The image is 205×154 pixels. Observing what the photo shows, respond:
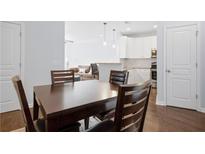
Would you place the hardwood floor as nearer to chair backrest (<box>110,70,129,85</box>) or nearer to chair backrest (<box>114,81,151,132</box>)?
chair backrest (<box>110,70,129,85</box>)

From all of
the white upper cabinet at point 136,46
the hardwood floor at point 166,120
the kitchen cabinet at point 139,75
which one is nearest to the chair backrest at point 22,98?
the hardwood floor at point 166,120

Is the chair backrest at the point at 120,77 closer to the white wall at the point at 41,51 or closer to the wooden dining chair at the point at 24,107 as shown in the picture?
the wooden dining chair at the point at 24,107

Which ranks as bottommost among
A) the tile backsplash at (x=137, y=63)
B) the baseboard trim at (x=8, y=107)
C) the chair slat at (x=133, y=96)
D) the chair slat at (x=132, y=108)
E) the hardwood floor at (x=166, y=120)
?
the hardwood floor at (x=166, y=120)

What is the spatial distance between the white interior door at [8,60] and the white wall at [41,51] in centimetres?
20

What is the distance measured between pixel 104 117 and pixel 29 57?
2.68m

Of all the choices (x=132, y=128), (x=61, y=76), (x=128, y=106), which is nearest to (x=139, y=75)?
(x=61, y=76)

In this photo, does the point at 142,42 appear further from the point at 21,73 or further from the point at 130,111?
the point at 130,111

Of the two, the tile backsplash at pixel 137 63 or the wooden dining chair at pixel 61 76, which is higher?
the tile backsplash at pixel 137 63

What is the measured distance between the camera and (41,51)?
12.3ft

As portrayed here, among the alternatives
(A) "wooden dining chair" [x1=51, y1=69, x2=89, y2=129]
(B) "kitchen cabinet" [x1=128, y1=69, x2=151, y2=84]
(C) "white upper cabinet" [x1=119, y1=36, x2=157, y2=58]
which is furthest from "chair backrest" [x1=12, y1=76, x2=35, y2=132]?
(C) "white upper cabinet" [x1=119, y1=36, x2=157, y2=58]

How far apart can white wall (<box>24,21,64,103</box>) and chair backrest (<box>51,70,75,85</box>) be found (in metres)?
1.47

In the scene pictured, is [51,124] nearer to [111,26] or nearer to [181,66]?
[181,66]

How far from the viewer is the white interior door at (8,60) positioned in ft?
10.5
